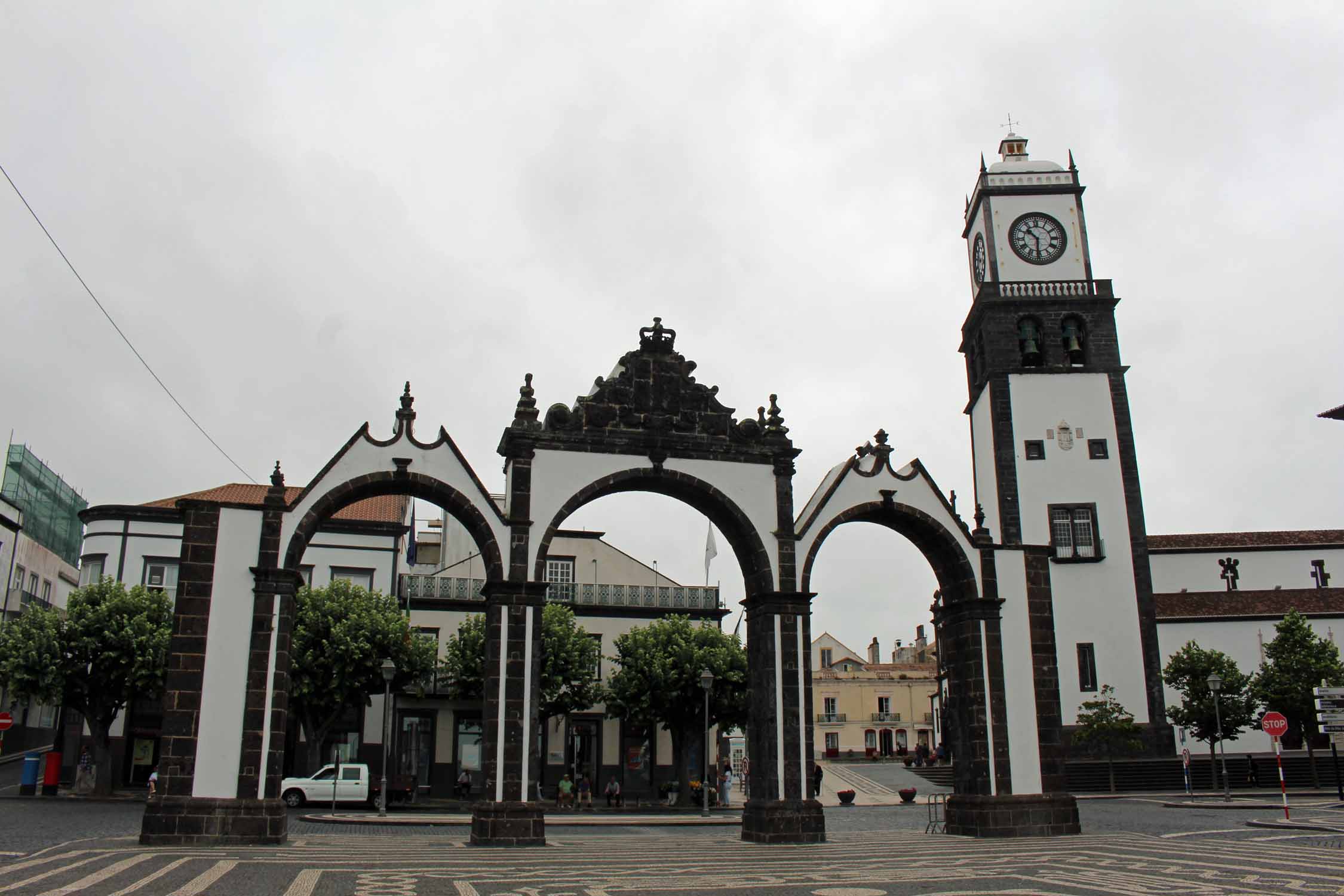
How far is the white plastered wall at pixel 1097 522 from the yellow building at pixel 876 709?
36.8 metres

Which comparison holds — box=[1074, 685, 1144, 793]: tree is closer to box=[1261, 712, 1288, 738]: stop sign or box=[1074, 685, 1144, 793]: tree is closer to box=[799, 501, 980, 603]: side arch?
box=[1261, 712, 1288, 738]: stop sign

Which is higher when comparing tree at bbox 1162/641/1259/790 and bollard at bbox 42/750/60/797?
tree at bbox 1162/641/1259/790

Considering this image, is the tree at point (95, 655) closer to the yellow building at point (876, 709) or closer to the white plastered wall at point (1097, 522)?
the white plastered wall at point (1097, 522)

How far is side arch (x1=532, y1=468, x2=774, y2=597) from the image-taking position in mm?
19125

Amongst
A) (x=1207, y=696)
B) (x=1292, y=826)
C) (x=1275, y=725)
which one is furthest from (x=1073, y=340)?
(x=1292, y=826)

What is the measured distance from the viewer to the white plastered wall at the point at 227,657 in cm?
1644

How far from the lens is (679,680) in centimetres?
3488

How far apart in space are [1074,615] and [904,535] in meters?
18.8

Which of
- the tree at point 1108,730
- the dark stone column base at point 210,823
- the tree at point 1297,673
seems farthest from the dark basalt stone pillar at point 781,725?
the tree at point 1297,673

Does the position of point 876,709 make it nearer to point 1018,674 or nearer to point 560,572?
point 560,572

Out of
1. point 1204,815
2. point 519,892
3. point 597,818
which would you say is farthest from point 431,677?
point 519,892

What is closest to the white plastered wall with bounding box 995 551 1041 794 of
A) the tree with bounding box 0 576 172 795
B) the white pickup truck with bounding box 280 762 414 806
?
the white pickup truck with bounding box 280 762 414 806

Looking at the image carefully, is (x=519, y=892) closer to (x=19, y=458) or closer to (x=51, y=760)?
(x=51, y=760)

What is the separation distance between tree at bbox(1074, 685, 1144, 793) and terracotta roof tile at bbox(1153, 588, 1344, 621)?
20.9 ft
